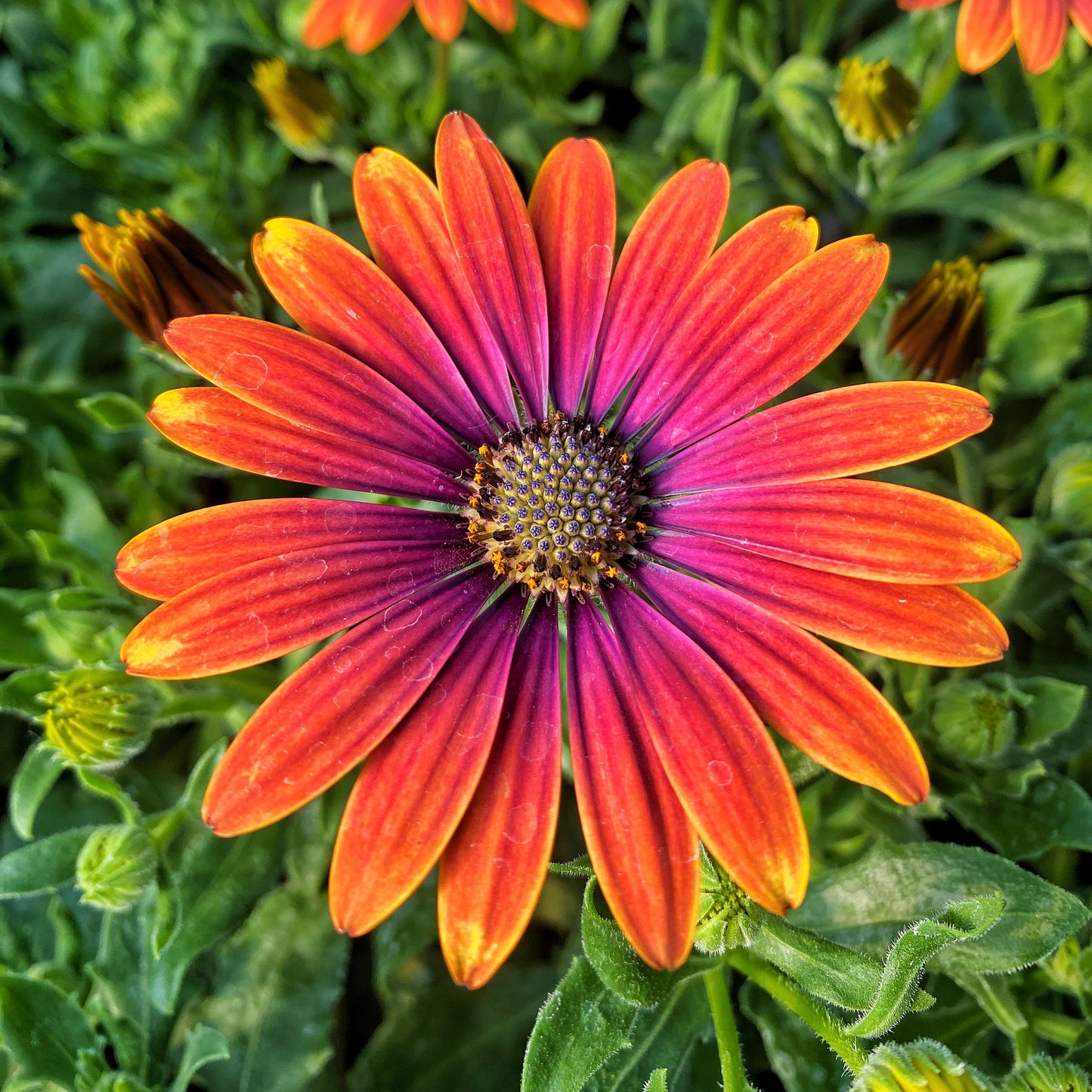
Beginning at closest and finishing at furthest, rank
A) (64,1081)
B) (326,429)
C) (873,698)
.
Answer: (873,698), (326,429), (64,1081)

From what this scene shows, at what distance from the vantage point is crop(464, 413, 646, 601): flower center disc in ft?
4.92

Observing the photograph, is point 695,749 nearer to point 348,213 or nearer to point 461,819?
point 461,819

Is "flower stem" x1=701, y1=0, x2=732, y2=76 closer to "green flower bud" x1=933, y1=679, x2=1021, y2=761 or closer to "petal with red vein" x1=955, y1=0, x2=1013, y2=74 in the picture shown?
"petal with red vein" x1=955, y1=0, x2=1013, y2=74

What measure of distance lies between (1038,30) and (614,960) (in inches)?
53.8

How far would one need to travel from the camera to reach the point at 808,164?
206 centimetres

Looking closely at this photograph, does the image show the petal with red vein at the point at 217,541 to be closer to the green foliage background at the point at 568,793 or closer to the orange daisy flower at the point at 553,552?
the orange daisy flower at the point at 553,552

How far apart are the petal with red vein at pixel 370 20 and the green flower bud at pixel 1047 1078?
1634 mm

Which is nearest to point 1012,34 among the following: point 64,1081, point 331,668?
point 331,668

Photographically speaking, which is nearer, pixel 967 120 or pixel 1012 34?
pixel 1012 34

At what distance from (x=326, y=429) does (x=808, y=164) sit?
4.20 feet

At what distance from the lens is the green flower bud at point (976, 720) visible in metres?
1.37

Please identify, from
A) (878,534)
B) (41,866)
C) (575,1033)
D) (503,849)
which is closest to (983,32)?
(878,534)

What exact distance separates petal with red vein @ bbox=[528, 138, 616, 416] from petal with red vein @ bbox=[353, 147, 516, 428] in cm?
11

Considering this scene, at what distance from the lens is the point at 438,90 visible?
205cm
